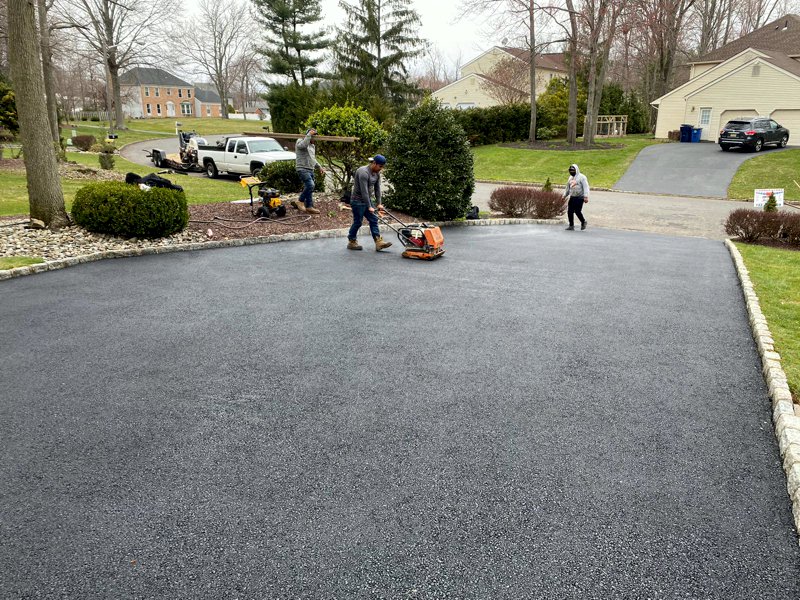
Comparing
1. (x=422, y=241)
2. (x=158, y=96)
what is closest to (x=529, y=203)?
(x=422, y=241)

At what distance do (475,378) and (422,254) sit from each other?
196 inches

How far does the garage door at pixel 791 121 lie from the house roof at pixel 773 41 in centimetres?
744

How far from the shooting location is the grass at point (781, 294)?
5.72m

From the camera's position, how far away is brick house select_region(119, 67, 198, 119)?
267 feet

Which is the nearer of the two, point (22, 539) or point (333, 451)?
point (22, 539)

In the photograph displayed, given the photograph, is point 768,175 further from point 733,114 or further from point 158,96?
point 158,96

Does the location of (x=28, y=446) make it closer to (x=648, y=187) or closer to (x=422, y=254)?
(x=422, y=254)

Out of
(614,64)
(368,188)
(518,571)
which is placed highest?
(614,64)

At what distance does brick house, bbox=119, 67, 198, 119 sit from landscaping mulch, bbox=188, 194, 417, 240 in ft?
257

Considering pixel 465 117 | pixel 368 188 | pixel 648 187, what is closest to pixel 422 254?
pixel 368 188

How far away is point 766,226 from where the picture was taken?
1307cm

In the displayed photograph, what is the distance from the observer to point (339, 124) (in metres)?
14.7

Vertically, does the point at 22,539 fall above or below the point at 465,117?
below

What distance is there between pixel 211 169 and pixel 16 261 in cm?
1530
